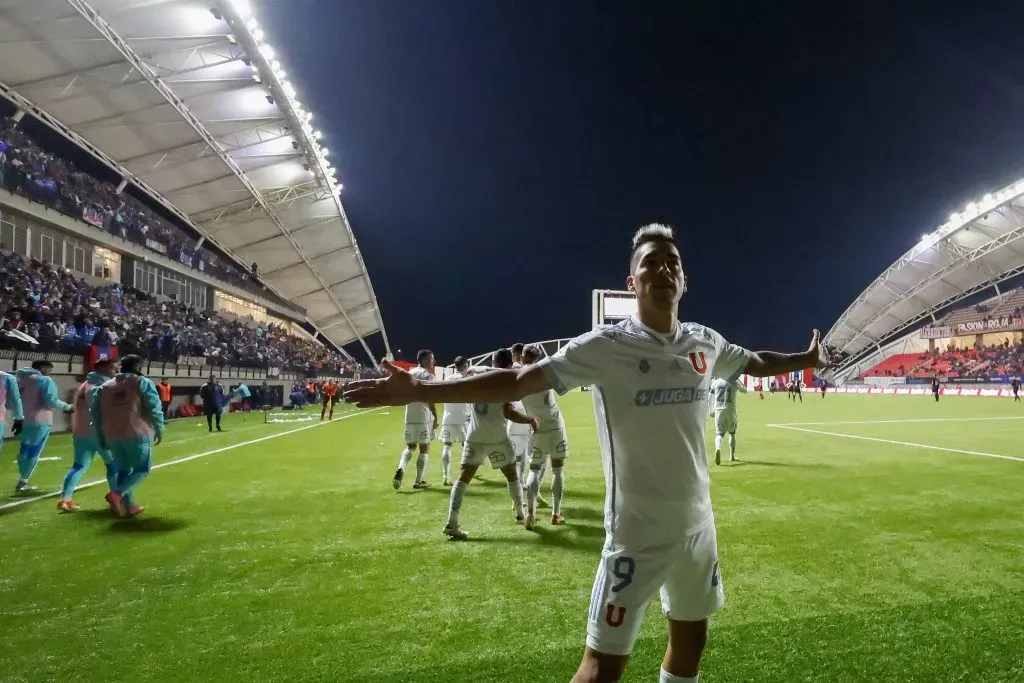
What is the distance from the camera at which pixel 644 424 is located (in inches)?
96.1

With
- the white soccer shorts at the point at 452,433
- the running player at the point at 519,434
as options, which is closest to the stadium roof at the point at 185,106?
the white soccer shorts at the point at 452,433

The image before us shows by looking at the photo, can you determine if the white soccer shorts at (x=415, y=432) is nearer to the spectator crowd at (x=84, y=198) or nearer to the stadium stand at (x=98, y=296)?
the stadium stand at (x=98, y=296)

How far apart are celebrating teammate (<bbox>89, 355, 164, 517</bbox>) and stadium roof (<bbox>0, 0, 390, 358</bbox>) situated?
18.6 metres

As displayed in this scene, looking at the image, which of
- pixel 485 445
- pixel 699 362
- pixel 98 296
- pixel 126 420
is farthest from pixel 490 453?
pixel 98 296

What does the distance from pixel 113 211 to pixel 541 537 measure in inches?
1379

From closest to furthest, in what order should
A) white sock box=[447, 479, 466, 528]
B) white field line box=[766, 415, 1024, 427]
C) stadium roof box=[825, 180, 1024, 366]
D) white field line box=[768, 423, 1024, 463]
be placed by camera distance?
white sock box=[447, 479, 466, 528]
white field line box=[768, 423, 1024, 463]
white field line box=[766, 415, 1024, 427]
stadium roof box=[825, 180, 1024, 366]

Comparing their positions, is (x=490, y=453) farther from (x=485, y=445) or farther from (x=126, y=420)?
(x=126, y=420)

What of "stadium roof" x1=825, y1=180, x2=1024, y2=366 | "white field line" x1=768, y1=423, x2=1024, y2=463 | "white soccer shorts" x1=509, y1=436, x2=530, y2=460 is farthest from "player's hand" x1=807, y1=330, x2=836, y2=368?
"stadium roof" x1=825, y1=180, x2=1024, y2=366

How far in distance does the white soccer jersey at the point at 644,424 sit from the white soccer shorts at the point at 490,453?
5.09m

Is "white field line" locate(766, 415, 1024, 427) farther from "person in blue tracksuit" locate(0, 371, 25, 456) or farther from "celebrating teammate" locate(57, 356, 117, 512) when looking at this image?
"person in blue tracksuit" locate(0, 371, 25, 456)

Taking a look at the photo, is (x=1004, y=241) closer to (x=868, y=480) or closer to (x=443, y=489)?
(x=868, y=480)

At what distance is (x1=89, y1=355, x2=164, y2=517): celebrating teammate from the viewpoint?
25.9 ft

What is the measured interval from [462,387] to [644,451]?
75 cm

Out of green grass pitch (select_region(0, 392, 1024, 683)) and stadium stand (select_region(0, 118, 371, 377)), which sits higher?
stadium stand (select_region(0, 118, 371, 377))
